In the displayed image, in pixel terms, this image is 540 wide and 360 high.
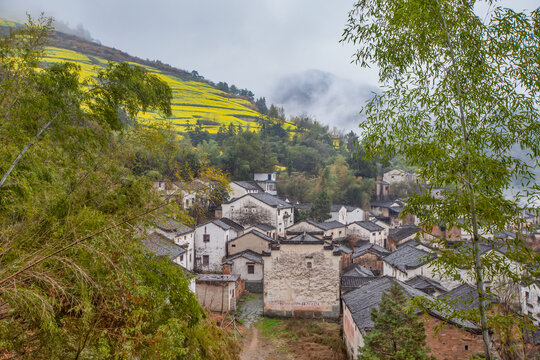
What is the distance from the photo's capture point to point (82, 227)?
398cm

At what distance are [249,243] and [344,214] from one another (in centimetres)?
1540

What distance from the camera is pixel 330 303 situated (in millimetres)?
16141

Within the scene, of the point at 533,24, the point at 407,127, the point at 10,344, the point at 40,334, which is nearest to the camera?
the point at 10,344

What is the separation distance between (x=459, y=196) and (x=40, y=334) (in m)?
4.48

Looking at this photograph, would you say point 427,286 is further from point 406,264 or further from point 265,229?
point 265,229

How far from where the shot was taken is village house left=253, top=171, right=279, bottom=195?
37.5 metres

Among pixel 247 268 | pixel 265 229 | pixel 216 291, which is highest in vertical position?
pixel 265 229

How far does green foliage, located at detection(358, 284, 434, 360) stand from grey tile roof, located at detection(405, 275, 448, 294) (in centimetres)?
795

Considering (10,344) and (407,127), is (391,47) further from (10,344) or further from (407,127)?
(10,344)

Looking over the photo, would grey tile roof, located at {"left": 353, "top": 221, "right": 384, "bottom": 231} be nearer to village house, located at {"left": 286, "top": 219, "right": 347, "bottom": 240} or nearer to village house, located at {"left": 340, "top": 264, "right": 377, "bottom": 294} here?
village house, located at {"left": 286, "top": 219, "right": 347, "bottom": 240}

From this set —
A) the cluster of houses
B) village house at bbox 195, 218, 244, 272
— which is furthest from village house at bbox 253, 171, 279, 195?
village house at bbox 195, 218, 244, 272

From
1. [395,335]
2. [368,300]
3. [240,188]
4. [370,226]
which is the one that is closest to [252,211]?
[240,188]

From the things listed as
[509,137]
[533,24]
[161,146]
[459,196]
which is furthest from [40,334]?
[533,24]

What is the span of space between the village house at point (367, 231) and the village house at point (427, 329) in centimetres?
1696
